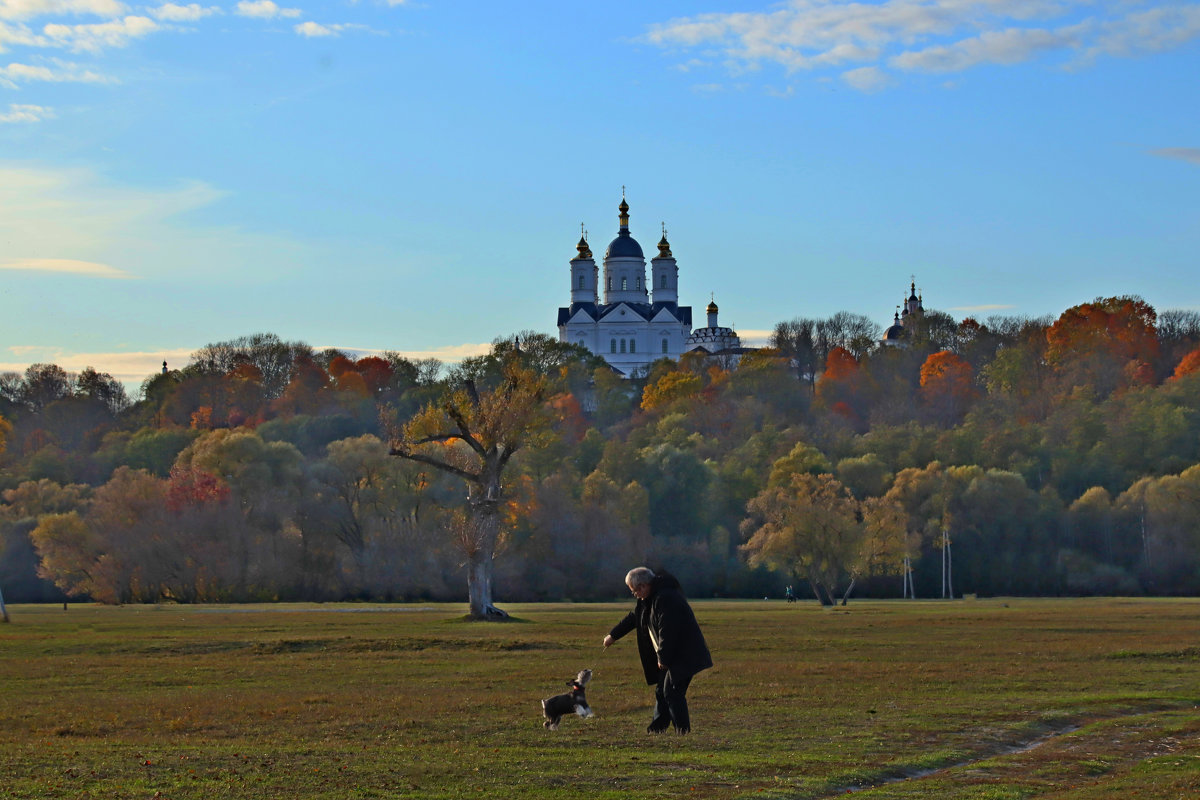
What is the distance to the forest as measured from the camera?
2694 inches

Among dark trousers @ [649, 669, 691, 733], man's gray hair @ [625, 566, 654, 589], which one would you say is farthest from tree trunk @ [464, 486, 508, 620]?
man's gray hair @ [625, 566, 654, 589]

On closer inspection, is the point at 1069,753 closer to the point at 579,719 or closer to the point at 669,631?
the point at 669,631

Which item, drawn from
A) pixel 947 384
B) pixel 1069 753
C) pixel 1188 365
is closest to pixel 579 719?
pixel 1069 753

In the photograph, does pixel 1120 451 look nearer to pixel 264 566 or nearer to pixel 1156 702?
pixel 264 566

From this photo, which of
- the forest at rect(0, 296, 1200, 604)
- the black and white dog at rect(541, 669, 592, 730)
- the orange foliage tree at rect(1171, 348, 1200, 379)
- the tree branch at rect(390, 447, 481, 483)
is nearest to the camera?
the black and white dog at rect(541, 669, 592, 730)

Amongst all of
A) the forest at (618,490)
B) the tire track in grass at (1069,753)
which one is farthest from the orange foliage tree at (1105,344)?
the tire track in grass at (1069,753)

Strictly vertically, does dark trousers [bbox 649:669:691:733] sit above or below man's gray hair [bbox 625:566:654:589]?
below

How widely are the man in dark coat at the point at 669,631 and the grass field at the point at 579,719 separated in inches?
29.6

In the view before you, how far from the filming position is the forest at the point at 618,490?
68438mm

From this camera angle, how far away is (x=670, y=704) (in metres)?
17.1

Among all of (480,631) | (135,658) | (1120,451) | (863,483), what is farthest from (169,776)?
(1120,451)

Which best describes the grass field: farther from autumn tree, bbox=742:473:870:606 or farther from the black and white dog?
autumn tree, bbox=742:473:870:606

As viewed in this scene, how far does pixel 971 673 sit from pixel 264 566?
5086 centimetres

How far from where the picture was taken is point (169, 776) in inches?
574
